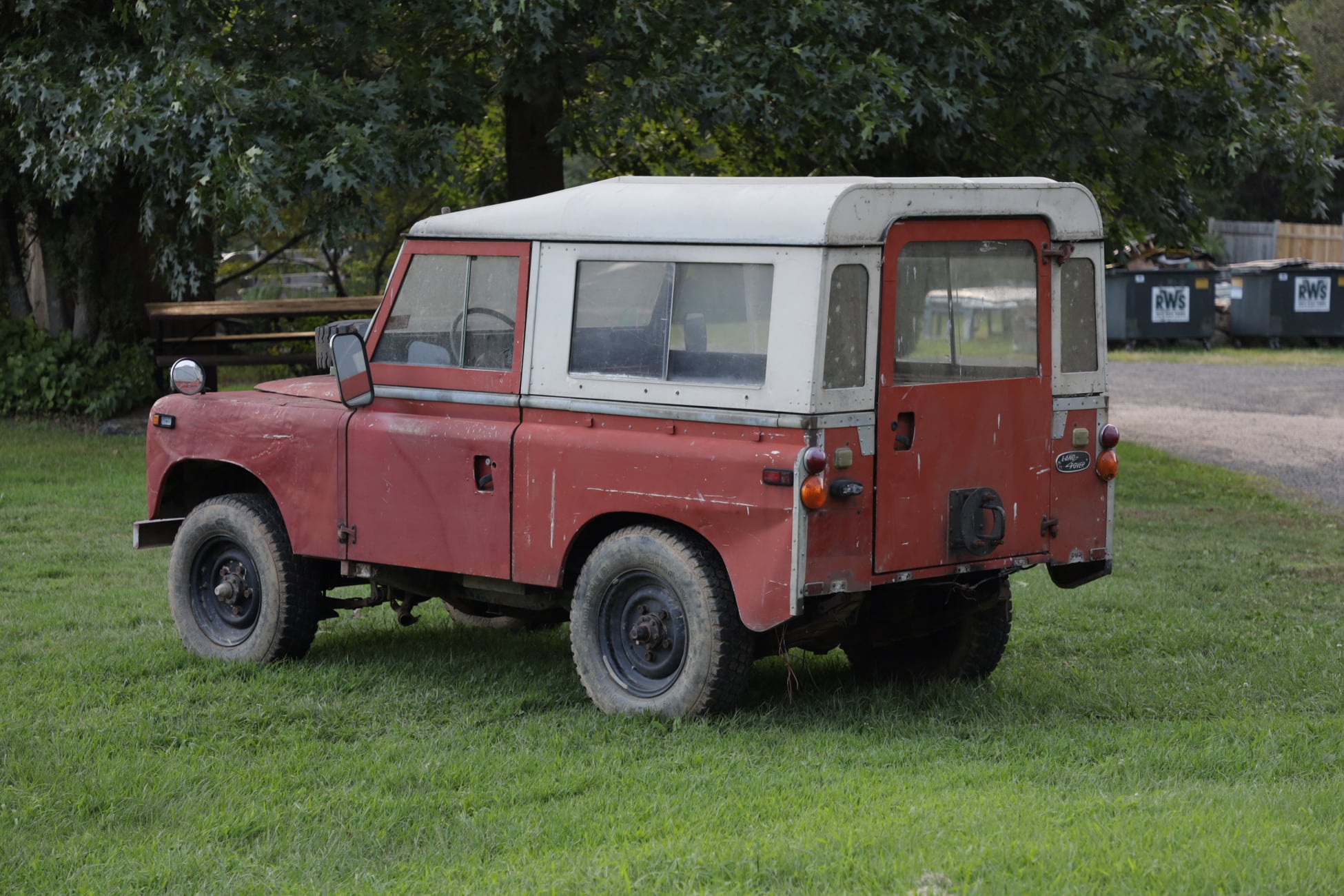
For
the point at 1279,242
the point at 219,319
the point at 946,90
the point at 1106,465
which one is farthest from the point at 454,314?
the point at 1279,242

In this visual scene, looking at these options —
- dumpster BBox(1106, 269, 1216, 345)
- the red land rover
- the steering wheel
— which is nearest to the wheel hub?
the red land rover

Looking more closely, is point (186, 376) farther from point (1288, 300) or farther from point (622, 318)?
point (1288, 300)

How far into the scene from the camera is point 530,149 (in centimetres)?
1452

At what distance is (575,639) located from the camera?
6.22 metres

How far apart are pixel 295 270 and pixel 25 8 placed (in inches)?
557

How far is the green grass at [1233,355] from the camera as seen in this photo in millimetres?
27984

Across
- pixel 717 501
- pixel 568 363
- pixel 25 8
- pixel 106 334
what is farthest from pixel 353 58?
pixel 717 501

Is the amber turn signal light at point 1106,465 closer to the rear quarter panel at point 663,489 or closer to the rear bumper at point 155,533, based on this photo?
the rear quarter panel at point 663,489

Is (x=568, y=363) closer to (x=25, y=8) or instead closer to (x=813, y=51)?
(x=813, y=51)

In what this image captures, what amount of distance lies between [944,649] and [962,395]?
4.60 feet

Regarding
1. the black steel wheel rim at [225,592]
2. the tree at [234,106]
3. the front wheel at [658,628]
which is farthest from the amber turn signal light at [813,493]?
the tree at [234,106]

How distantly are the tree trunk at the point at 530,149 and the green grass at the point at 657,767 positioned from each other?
6.76 metres

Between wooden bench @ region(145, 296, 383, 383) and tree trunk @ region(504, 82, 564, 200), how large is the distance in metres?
1.74

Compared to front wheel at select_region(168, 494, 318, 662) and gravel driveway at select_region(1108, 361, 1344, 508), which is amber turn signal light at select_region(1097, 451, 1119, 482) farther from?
gravel driveway at select_region(1108, 361, 1344, 508)
